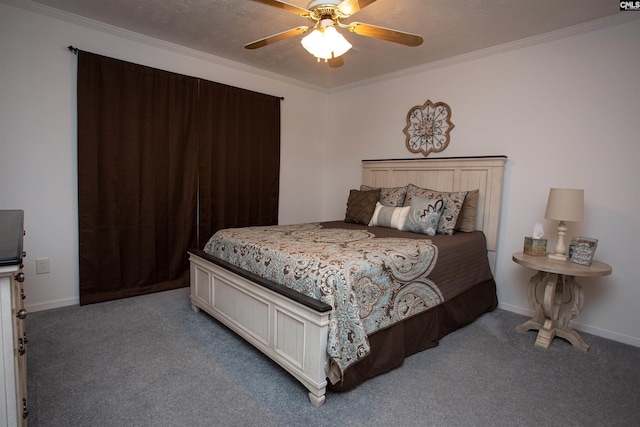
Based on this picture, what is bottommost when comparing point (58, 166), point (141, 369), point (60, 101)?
point (141, 369)

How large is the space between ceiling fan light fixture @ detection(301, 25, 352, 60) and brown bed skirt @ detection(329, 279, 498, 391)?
1779 mm

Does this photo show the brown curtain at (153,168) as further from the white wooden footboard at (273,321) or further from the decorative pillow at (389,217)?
the decorative pillow at (389,217)

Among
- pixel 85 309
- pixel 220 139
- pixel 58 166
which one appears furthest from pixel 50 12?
pixel 85 309

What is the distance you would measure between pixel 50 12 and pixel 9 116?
0.89 m

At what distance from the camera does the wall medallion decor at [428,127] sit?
3578mm

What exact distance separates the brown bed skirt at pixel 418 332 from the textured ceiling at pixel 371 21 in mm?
2160

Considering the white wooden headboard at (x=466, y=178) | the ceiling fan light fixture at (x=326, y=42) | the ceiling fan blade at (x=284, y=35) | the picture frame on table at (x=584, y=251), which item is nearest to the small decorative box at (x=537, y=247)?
the picture frame on table at (x=584, y=251)

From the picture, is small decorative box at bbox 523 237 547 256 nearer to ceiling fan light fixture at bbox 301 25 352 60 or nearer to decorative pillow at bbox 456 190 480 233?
decorative pillow at bbox 456 190 480 233

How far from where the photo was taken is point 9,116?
8.64ft

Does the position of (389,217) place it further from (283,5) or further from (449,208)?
(283,5)

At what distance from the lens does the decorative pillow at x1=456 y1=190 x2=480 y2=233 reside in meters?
3.19

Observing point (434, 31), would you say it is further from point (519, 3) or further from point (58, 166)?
point (58, 166)

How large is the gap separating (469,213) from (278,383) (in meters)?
2.27

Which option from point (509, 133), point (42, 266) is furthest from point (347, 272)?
point (42, 266)
